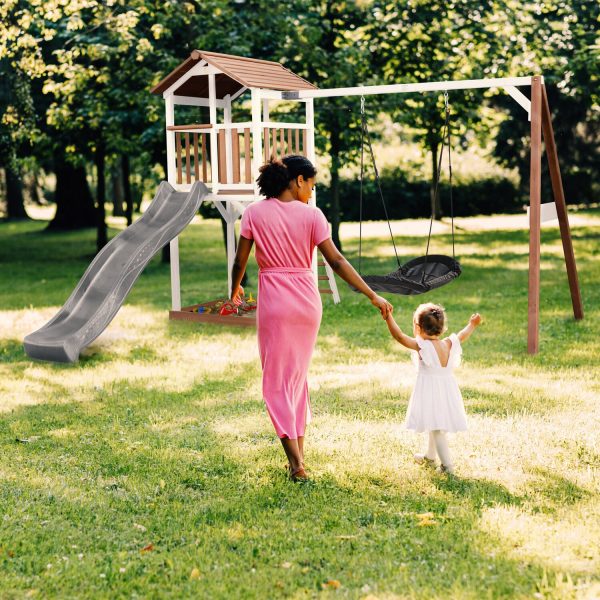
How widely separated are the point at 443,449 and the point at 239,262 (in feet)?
5.65

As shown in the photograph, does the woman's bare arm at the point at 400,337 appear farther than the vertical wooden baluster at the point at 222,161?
No

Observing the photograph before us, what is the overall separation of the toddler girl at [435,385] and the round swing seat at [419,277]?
8.87 ft

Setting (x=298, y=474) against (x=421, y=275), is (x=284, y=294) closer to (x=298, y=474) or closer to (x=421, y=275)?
(x=298, y=474)

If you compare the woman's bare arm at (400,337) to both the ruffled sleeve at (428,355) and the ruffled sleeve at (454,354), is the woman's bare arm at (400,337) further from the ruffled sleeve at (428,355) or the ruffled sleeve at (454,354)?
the ruffled sleeve at (454,354)

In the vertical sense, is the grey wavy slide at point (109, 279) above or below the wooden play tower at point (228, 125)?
below

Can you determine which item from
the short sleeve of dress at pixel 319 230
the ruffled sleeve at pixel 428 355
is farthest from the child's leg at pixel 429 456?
the short sleeve of dress at pixel 319 230

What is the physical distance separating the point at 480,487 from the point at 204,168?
7.54m

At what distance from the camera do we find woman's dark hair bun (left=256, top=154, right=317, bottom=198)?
17.3 feet

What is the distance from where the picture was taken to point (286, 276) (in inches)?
210

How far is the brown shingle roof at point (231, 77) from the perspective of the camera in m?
10.9

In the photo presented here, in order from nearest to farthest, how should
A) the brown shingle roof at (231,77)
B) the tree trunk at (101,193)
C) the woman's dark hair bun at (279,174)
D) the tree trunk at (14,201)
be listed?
the woman's dark hair bun at (279,174), the brown shingle roof at (231,77), the tree trunk at (101,193), the tree trunk at (14,201)

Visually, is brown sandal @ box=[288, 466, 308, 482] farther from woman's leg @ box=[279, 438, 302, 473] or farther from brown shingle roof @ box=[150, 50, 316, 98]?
brown shingle roof @ box=[150, 50, 316, 98]

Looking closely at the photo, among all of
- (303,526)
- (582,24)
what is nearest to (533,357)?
(303,526)

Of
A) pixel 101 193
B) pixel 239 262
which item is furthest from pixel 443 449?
pixel 101 193
